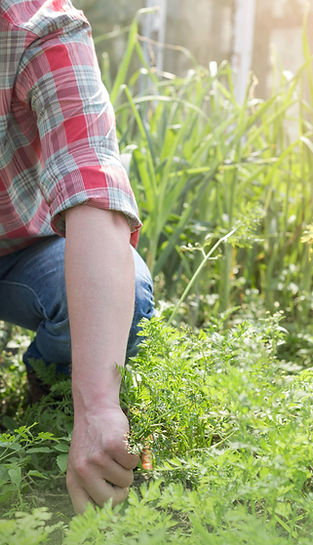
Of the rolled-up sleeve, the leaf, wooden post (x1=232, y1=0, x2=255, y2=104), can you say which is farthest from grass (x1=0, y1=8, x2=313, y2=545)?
wooden post (x1=232, y1=0, x2=255, y2=104)

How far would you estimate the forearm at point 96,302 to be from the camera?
99 centimetres

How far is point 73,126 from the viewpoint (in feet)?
3.76

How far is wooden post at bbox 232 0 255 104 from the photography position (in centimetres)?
423

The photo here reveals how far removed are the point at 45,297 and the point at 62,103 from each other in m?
0.55

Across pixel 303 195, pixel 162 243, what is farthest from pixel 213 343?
pixel 303 195

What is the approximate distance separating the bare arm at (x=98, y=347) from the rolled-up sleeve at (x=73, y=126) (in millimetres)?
38

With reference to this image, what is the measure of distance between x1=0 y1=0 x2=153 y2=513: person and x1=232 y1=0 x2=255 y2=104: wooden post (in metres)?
3.09

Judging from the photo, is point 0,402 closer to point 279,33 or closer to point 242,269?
point 242,269

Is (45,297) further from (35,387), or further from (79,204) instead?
(79,204)

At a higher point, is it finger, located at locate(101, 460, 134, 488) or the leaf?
finger, located at locate(101, 460, 134, 488)

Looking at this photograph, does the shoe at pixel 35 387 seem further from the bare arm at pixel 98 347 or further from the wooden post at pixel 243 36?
the wooden post at pixel 243 36

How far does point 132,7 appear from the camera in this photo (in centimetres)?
398

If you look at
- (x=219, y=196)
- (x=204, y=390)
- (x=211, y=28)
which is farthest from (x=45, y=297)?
(x=211, y=28)

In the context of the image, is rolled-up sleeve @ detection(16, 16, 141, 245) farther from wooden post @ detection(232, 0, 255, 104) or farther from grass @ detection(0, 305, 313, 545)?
wooden post @ detection(232, 0, 255, 104)
